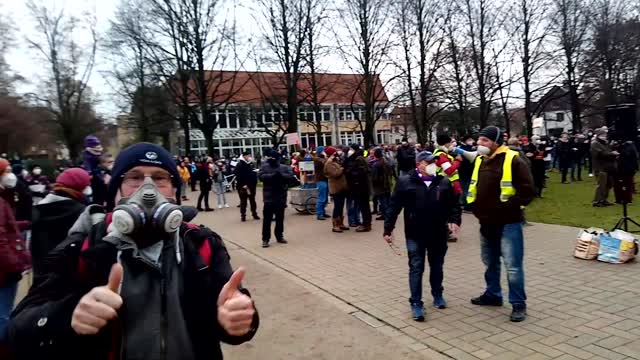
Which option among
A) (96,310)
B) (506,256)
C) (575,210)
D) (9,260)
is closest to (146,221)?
(96,310)

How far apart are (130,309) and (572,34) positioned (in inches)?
1389

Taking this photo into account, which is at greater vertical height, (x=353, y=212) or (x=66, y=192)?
(x=66, y=192)

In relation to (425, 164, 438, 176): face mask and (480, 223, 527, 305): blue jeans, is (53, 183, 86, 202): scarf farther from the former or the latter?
(480, 223, 527, 305): blue jeans

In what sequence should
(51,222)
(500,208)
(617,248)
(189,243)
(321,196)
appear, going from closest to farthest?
1. (189,243)
2. (51,222)
3. (500,208)
4. (617,248)
5. (321,196)

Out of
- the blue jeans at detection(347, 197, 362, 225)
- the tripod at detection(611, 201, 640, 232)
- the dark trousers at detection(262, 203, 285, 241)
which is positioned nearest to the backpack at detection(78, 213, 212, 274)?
the dark trousers at detection(262, 203, 285, 241)

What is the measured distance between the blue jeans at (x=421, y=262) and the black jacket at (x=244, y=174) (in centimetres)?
839

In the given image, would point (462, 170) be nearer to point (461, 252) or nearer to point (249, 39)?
point (461, 252)

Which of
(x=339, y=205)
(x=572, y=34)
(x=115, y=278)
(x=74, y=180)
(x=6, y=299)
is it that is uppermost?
(x=572, y=34)

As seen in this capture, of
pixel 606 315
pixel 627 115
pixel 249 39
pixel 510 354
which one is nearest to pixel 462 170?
pixel 627 115

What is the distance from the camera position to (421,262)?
5.02 meters

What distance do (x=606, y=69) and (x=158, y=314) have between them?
37.4m

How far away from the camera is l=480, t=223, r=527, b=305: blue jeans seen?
4738 millimetres

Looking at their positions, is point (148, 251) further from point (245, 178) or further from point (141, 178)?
point (245, 178)

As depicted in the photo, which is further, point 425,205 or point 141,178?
point 425,205
